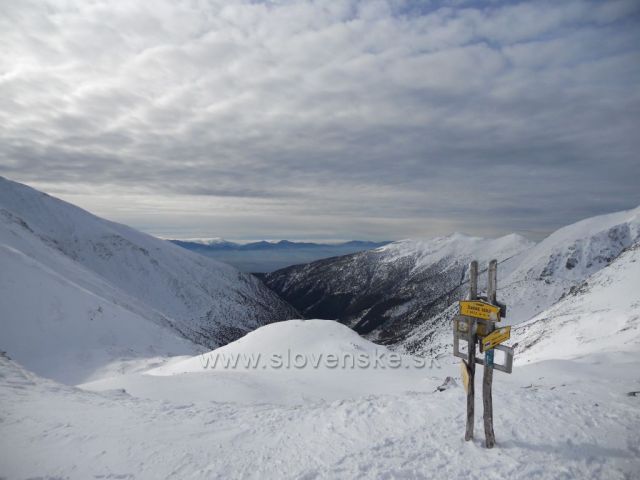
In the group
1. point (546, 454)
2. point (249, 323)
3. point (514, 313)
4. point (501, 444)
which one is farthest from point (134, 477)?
point (249, 323)

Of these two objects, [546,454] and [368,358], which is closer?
[546,454]

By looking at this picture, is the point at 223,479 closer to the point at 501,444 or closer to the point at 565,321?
the point at 501,444

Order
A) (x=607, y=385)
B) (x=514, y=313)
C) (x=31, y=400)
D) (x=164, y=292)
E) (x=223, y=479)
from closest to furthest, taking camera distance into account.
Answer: (x=223, y=479), (x=31, y=400), (x=607, y=385), (x=514, y=313), (x=164, y=292)

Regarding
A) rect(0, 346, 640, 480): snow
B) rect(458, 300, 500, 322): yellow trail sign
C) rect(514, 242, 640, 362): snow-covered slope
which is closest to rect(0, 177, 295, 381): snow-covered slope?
rect(0, 346, 640, 480): snow

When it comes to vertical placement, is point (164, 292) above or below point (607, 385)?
below

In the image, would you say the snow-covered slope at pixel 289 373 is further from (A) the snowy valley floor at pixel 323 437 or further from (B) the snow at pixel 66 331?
(B) the snow at pixel 66 331

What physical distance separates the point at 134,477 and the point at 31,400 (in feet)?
19.8

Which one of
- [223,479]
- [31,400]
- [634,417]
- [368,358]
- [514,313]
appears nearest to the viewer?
[223,479]

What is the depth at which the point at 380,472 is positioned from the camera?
664 centimetres

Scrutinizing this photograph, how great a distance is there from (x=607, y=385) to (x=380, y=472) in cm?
924

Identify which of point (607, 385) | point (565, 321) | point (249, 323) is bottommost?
point (249, 323)

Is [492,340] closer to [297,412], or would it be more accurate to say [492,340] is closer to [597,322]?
[297,412]

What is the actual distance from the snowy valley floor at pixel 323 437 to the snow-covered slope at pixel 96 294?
1179 inches

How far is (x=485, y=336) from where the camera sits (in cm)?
715
